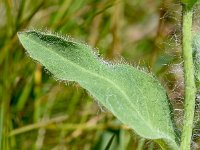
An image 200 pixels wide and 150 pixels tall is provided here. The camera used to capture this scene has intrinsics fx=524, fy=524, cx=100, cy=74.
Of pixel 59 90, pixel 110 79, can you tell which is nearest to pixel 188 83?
pixel 110 79

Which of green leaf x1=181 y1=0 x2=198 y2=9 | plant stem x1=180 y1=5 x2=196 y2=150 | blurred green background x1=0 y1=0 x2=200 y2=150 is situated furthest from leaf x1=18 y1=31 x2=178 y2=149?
blurred green background x1=0 y1=0 x2=200 y2=150

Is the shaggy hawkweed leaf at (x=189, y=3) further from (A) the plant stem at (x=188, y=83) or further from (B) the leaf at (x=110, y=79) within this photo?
(B) the leaf at (x=110, y=79)

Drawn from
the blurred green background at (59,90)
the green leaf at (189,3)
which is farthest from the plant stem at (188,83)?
the blurred green background at (59,90)

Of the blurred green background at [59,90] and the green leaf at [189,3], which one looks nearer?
the green leaf at [189,3]

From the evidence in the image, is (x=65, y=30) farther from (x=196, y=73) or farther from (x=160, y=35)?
(x=196, y=73)

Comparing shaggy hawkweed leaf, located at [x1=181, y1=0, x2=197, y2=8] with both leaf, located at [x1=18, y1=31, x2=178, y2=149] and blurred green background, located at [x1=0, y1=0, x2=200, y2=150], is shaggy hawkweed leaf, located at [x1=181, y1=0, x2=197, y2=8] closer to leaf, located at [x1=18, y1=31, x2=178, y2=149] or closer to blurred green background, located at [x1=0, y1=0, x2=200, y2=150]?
leaf, located at [x1=18, y1=31, x2=178, y2=149]

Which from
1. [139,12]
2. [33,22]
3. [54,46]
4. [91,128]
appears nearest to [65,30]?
[33,22]
